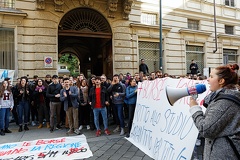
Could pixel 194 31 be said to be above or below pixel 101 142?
above

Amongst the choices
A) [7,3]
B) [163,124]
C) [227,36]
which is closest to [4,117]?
[163,124]

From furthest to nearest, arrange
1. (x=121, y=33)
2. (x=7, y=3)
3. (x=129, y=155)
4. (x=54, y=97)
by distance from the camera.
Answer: (x=121, y=33)
(x=7, y=3)
(x=54, y=97)
(x=129, y=155)

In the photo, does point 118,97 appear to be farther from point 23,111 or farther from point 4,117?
point 4,117

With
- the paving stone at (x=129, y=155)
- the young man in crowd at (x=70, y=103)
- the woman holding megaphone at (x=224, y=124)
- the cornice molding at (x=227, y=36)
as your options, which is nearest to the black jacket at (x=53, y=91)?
the young man in crowd at (x=70, y=103)

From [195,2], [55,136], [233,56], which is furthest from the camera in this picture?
[233,56]

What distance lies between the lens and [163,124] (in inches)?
144

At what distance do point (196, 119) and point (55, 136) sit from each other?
532 centimetres

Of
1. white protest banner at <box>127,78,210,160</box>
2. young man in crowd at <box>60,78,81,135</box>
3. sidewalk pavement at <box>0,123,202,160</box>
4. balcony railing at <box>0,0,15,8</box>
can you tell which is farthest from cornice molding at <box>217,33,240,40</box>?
balcony railing at <box>0,0,15,8</box>

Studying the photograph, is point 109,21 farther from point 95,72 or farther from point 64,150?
point 64,150

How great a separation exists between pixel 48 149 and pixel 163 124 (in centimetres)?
293

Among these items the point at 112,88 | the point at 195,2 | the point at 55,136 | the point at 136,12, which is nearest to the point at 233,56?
the point at 195,2

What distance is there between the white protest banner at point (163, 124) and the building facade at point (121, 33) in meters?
6.66

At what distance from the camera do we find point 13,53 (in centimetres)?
1036

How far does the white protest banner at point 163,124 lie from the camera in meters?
2.93
